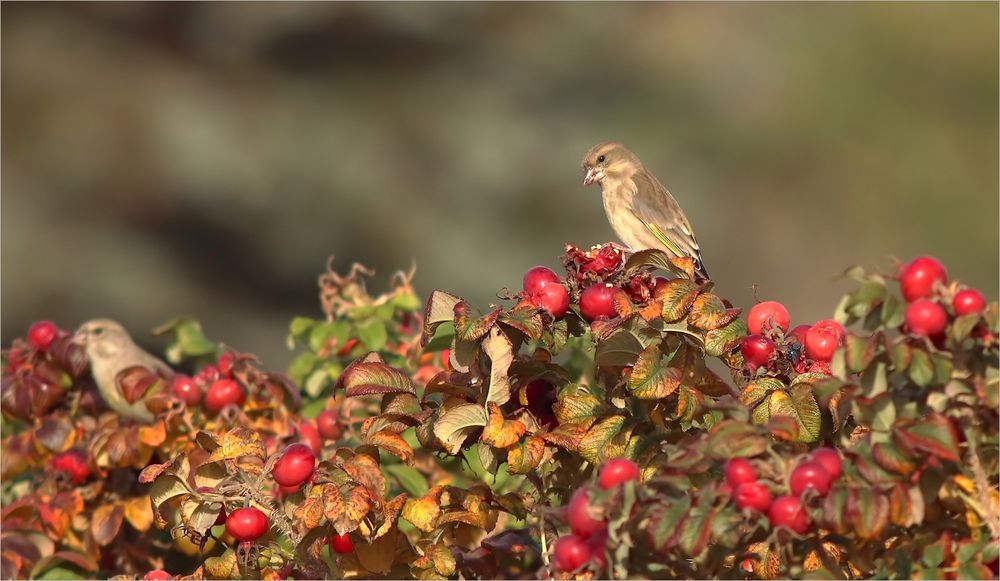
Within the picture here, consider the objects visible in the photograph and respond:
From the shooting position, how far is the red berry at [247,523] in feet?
7.91

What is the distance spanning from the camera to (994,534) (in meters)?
1.93

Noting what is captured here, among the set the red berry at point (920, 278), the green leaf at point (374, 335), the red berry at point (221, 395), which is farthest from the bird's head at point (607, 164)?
the red berry at point (920, 278)

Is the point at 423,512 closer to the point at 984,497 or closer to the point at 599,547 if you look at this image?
the point at 599,547

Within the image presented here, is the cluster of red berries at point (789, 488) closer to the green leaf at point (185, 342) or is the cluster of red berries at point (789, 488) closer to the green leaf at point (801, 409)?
the green leaf at point (801, 409)

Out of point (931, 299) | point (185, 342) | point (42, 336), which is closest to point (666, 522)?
point (931, 299)

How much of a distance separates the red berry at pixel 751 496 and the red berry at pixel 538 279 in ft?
2.46

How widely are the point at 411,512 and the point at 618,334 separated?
0.54m

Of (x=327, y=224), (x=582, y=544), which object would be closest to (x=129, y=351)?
(x=582, y=544)

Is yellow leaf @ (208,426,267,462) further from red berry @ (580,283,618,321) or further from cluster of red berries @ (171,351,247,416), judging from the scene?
cluster of red berries @ (171,351,247,416)

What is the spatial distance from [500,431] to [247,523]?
513mm

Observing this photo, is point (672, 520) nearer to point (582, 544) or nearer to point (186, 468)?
point (582, 544)

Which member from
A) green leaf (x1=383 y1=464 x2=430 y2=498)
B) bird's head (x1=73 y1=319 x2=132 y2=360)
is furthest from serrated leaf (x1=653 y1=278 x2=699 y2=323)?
bird's head (x1=73 y1=319 x2=132 y2=360)

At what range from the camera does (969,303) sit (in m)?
1.88

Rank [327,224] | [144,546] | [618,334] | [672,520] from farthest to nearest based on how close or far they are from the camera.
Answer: [327,224]
[144,546]
[618,334]
[672,520]
